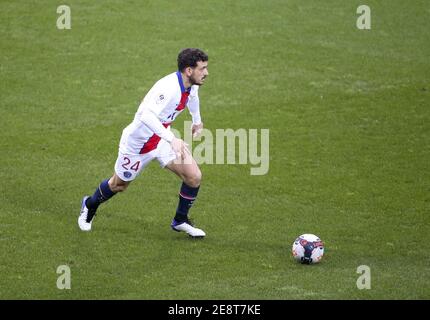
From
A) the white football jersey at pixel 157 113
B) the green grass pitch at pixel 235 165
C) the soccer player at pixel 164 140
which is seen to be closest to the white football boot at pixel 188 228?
the soccer player at pixel 164 140

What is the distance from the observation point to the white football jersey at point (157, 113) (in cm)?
1001

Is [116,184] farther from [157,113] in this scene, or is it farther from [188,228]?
[157,113]

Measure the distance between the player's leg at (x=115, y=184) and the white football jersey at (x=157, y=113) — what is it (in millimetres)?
115

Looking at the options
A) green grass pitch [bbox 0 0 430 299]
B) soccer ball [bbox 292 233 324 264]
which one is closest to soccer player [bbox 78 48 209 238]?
green grass pitch [bbox 0 0 430 299]

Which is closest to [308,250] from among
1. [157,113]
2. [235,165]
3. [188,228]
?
[188,228]

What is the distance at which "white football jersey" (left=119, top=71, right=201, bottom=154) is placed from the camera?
10008mm

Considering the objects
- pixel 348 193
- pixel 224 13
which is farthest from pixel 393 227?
pixel 224 13

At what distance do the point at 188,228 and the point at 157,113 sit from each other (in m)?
1.69

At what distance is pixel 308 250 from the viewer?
968 cm

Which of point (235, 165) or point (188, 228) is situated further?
point (235, 165)

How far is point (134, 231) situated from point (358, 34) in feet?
32.4
